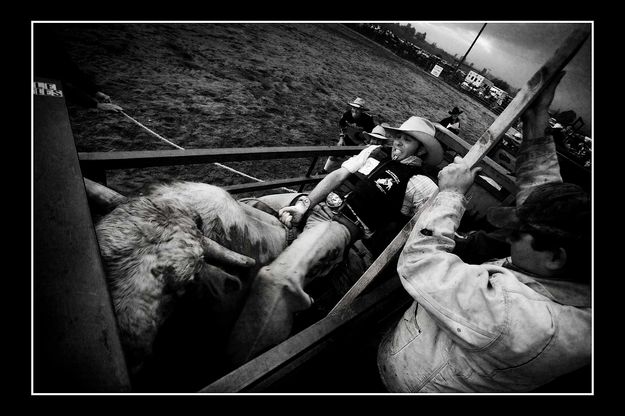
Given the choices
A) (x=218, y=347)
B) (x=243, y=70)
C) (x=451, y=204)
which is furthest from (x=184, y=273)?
(x=243, y=70)

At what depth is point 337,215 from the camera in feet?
8.66

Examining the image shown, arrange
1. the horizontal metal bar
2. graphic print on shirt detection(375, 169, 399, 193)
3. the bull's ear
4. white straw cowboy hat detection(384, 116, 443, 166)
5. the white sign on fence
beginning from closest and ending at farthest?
1. the bull's ear
2. graphic print on shirt detection(375, 169, 399, 193)
3. white straw cowboy hat detection(384, 116, 443, 166)
4. the horizontal metal bar
5. the white sign on fence

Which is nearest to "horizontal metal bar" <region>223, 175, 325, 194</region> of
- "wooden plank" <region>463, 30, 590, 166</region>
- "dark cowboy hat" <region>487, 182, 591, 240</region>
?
"wooden plank" <region>463, 30, 590, 166</region>

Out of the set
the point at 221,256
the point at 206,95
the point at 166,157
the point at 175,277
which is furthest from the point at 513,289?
the point at 206,95

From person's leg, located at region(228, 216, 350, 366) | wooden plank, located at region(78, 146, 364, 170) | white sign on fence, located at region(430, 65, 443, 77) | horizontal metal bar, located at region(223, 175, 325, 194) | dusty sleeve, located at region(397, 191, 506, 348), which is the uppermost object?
white sign on fence, located at region(430, 65, 443, 77)

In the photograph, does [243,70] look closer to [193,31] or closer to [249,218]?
[193,31]

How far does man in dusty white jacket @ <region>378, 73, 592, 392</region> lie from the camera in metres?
1.14

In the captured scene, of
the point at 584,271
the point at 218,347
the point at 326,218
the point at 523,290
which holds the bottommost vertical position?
the point at 218,347

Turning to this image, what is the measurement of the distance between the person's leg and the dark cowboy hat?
129 cm

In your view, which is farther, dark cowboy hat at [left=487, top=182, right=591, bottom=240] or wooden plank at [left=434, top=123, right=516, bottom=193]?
wooden plank at [left=434, top=123, right=516, bottom=193]

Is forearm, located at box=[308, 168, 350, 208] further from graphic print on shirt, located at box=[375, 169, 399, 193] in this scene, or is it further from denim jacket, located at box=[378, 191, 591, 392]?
denim jacket, located at box=[378, 191, 591, 392]

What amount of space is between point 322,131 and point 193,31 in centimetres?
848

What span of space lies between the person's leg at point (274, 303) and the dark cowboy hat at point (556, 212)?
129 centimetres

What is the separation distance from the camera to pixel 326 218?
2.71 meters
